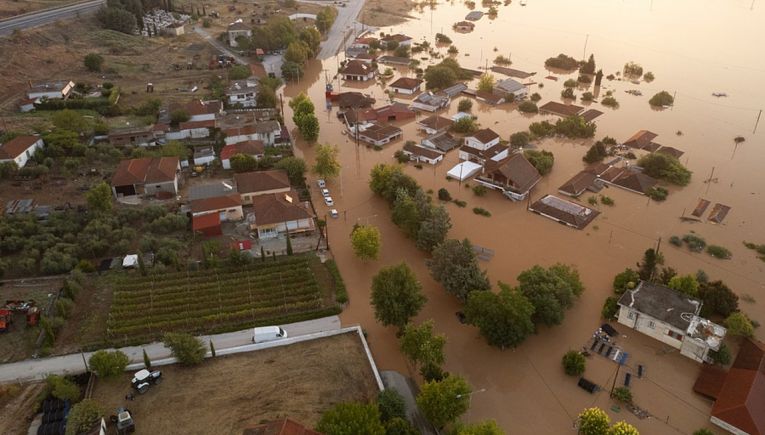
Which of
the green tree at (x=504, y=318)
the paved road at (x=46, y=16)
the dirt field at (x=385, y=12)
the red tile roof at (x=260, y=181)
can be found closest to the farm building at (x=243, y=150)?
the red tile roof at (x=260, y=181)

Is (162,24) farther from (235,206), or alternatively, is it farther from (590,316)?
(590,316)

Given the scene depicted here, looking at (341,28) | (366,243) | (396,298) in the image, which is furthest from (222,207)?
(341,28)

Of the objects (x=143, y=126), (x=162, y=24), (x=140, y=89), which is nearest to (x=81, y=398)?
(x=143, y=126)

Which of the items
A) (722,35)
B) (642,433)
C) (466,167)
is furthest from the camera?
(722,35)

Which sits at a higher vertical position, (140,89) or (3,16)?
(3,16)

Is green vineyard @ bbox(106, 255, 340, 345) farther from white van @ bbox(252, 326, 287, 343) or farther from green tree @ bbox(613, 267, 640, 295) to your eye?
green tree @ bbox(613, 267, 640, 295)

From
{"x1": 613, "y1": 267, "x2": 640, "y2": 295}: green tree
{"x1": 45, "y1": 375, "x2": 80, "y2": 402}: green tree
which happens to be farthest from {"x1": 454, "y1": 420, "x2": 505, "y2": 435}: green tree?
{"x1": 45, "y1": 375, "x2": 80, "y2": 402}: green tree
